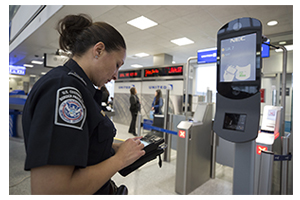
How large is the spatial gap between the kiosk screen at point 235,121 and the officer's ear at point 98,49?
3.75ft

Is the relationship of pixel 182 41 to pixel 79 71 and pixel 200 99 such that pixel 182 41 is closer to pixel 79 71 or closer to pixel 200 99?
pixel 200 99

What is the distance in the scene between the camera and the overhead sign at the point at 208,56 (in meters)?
2.86

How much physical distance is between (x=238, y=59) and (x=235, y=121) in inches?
18.3

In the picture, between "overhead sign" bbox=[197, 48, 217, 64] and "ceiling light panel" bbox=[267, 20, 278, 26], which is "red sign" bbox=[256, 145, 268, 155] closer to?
"overhead sign" bbox=[197, 48, 217, 64]

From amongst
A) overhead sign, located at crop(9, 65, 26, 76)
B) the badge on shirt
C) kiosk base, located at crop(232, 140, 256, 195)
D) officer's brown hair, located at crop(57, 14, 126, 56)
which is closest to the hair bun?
officer's brown hair, located at crop(57, 14, 126, 56)

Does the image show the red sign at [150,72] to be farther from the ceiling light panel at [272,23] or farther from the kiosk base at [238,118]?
the kiosk base at [238,118]

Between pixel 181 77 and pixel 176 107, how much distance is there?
3.23 feet

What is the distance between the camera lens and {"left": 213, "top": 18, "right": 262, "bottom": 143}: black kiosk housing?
1.31 metres

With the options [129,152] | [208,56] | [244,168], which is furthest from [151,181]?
[129,152]

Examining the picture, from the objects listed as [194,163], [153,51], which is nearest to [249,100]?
[194,163]

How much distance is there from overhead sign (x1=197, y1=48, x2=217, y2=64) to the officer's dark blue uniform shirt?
8.56ft

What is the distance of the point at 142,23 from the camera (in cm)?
485

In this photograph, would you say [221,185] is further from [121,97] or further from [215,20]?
[121,97]

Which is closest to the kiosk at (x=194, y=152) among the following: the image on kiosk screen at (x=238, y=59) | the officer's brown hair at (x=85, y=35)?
the image on kiosk screen at (x=238, y=59)
